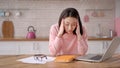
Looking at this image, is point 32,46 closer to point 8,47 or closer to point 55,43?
point 8,47

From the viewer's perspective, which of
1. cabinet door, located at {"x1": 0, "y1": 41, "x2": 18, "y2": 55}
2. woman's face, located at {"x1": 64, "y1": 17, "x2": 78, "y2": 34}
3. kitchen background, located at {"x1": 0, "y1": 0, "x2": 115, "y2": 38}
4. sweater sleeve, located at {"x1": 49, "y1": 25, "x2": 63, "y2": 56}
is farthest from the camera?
kitchen background, located at {"x1": 0, "y1": 0, "x2": 115, "y2": 38}

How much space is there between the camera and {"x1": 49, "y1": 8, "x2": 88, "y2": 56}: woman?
2.03 meters

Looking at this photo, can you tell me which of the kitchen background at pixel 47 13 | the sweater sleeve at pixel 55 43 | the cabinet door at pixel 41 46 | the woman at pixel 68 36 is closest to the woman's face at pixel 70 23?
the woman at pixel 68 36

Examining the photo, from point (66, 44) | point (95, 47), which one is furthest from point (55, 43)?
point (95, 47)

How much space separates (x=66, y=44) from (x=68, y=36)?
89 millimetres

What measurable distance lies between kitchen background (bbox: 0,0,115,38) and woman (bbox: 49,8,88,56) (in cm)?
199

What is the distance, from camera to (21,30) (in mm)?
4195

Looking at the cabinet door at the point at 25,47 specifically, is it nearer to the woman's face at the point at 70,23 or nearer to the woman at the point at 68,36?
the woman at the point at 68,36

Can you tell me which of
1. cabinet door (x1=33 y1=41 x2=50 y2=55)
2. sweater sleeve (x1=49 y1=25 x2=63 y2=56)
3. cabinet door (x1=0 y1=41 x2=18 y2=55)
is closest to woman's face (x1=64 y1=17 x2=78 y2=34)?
sweater sleeve (x1=49 y1=25 x2=63 y2=56)

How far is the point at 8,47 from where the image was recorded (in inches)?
146

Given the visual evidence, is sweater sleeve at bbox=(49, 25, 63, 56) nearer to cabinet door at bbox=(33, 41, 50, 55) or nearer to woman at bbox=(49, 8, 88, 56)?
woman at bbox=(49, 8, 88, 56)

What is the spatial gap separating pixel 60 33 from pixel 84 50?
0.31 metres

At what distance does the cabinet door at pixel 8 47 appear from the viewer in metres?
3.69

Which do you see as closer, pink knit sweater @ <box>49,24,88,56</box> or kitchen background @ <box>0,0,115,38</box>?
pink knit sweater @ <box>49,24,88,56</box>
